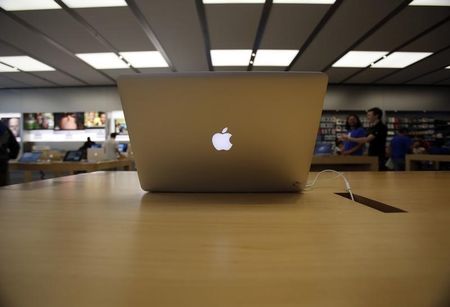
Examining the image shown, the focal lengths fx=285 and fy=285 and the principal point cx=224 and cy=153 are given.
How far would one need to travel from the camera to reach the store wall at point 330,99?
724cm

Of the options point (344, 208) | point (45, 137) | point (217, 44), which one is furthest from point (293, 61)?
point (45, 137)

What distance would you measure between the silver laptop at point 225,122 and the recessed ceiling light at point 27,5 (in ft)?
11.3

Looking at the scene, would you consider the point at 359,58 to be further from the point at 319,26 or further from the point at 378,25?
the point at 319,26

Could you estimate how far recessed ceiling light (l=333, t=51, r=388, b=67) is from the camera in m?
4.80

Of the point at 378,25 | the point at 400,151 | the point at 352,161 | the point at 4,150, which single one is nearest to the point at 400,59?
the point at 400,151

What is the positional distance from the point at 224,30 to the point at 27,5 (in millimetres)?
2325

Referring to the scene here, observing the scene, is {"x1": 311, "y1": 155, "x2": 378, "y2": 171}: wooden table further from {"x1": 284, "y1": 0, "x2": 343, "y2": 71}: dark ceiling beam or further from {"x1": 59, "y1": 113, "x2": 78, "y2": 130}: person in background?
{"x1": 59, "y1": 113, "x2": 78, "y2": 130}: person in background

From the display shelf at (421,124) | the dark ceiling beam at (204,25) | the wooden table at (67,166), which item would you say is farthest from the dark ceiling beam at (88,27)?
the display shelf at (421,124)

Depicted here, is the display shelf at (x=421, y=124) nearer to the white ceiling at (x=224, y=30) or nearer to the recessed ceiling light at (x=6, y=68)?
the white ceiling at (x=224, y=30)

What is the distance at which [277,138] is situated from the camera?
62 cm

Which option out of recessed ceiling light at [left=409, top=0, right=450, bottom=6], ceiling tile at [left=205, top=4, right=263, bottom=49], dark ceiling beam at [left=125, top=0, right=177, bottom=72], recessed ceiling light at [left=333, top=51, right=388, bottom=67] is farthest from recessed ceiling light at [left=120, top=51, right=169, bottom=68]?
recessed ceiling light at [left=409, top=0, right=450, bottom=6]

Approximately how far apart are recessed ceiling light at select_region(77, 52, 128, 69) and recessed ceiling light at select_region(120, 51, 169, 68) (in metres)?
0.22

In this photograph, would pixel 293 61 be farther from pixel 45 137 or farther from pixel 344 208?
pixel 45 137

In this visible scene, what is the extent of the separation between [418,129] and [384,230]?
28.6ft
